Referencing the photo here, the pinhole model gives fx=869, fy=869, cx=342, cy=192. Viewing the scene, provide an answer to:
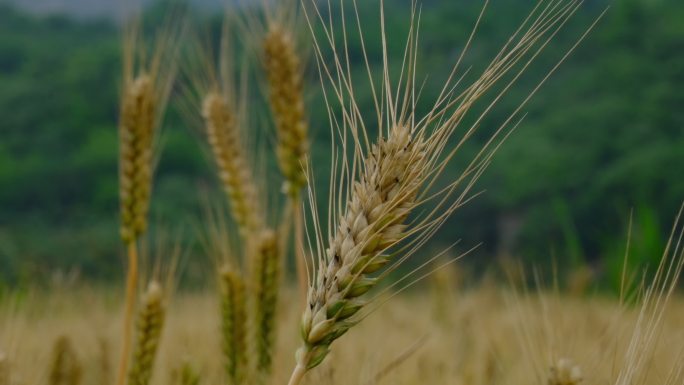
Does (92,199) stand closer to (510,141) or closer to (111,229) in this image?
(111,229)

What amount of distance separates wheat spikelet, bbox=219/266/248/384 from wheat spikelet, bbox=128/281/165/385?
0.23m

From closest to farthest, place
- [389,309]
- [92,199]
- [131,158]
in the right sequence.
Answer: [131,158]
[389,309]
[92,199]

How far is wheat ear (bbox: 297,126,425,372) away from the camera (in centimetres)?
88

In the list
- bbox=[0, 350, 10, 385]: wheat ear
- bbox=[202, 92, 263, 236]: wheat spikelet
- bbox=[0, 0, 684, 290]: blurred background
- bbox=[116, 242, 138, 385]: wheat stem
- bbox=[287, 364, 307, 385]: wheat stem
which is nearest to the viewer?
bbox=[287, 364, 307, 385]: wheat stem

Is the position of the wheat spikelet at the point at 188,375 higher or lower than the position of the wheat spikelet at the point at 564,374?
lower

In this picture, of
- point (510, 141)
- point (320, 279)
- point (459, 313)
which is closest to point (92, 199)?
point (510, 141)

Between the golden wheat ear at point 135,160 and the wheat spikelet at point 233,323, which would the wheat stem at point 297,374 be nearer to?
the golden wheat ear at point 135,160

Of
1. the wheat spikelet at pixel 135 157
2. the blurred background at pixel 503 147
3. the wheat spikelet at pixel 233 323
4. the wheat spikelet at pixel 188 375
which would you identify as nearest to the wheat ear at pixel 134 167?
the wheat spikelet at pixel 135 157

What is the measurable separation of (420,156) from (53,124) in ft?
46.6

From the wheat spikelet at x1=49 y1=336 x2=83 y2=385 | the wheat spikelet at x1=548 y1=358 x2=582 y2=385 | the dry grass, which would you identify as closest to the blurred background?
the dry grass

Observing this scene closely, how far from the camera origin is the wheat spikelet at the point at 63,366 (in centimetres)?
186

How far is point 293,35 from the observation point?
1989 mm

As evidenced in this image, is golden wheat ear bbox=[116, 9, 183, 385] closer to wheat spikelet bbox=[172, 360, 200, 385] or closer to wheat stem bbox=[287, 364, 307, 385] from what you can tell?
wheat spikelet bbox=[172, 360, 200, 385]

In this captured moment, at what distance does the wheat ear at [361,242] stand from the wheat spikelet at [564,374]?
Result: 33 cm
